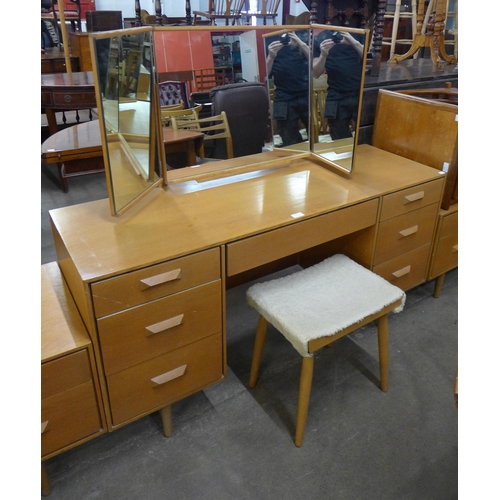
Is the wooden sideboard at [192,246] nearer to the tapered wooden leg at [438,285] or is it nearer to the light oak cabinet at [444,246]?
the light oak cabinet at [444,246]

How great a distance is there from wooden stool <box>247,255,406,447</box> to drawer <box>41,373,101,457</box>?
0.55 m

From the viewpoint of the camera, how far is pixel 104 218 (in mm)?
1302

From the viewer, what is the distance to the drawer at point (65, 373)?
1.06 meters

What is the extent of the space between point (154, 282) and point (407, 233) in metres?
1.09

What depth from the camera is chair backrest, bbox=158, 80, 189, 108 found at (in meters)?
1.45

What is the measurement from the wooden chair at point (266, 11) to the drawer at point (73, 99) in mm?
2664

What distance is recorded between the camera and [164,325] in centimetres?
119

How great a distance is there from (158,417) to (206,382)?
249mm

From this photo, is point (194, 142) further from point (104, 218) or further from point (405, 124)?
point (405, 124)

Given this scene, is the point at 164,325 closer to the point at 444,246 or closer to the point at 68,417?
the point at 68,417

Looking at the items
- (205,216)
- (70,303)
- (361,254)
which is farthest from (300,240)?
(70,303)

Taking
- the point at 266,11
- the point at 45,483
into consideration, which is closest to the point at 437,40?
the point at 45,483

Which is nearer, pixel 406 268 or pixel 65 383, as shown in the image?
pixel 65 383

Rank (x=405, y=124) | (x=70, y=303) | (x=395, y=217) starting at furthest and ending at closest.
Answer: (x=405, y=124) < (x=395, y=217) < (x=70, y=303)
